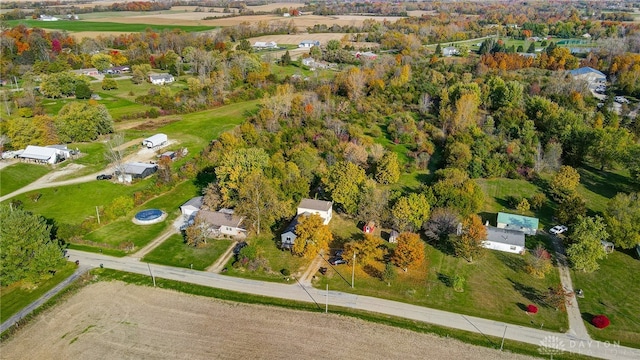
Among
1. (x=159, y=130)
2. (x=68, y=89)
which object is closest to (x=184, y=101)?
(x=159, y=130)

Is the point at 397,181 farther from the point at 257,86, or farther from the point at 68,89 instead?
the point at 68,89

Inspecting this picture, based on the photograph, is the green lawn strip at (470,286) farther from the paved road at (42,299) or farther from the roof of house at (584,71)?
the roof of house at (584,71)

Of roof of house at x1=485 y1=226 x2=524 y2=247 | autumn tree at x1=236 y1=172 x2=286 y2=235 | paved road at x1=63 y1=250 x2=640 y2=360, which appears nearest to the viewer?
paved road at x1=63 y1=250 x2=640 y2=360

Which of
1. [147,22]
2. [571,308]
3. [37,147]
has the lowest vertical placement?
[571,308]

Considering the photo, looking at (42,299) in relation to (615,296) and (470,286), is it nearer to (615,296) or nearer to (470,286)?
(470,286)

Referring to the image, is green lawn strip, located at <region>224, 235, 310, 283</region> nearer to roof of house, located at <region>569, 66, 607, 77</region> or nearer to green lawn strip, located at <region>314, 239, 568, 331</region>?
green lawn strip, located at <region>314, 239, 568, 331</region>

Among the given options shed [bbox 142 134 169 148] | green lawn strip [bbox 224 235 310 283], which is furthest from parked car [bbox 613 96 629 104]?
shed [bbox 142 134 169 148]

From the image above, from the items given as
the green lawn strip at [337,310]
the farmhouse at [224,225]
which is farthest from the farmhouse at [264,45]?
the green lawn strip at [337,310]
